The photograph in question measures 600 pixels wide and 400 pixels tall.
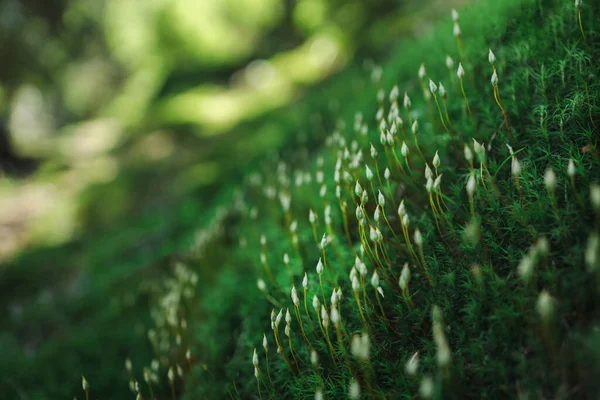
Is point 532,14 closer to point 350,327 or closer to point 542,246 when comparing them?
point 542,246

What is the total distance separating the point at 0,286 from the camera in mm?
6258

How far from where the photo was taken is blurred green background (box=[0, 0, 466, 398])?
465 centimetres

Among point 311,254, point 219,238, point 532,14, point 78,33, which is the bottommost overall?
point 219,238

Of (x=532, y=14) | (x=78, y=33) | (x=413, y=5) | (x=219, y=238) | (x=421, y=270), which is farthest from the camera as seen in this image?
(x=78, y=33)

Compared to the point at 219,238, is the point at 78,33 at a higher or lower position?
higher

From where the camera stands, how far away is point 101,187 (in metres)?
8.51

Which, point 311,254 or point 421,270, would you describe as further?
point 311,254

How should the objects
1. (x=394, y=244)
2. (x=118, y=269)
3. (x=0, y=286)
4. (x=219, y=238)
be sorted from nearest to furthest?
(x=394, y=244) < (x=219, y=238) < (x=118, y=269) < (x=0, y=286)

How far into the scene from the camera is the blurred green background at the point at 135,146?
4.65m

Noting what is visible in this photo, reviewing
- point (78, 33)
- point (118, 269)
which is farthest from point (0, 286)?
point (78, 33)

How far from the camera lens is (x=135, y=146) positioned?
1059cm

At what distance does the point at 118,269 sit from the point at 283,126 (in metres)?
3.35

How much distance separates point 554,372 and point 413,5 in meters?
6.60

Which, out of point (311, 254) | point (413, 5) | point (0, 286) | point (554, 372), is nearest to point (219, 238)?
point (311, 254)
